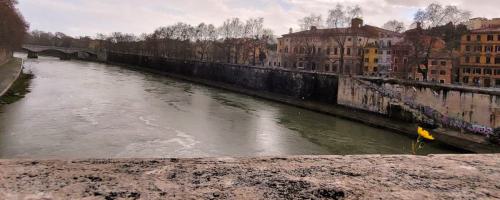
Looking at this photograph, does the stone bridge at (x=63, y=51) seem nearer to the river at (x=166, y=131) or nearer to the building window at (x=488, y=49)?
the river at (x=166, y=131)

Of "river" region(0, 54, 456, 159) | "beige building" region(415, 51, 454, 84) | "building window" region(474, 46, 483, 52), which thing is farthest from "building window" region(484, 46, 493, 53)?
"river" region(0, 54, 456, 159)

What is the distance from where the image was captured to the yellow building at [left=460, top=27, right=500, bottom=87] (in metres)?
53.9

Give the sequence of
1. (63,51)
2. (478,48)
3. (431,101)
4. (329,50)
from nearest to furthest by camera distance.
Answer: (431,101)
(478,48)
(329,50)
(63,51)

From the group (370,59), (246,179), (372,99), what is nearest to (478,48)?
(370,59)

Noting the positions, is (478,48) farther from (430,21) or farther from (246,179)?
(246,179)

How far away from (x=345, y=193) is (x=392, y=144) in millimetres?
19399

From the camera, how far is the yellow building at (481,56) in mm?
53906

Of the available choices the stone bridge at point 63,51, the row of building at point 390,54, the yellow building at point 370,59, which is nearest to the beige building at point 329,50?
the row of building at point 390,54

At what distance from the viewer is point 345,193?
262 centimetres

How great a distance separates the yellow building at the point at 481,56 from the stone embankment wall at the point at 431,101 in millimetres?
28984

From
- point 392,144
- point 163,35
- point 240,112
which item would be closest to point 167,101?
point 240,112

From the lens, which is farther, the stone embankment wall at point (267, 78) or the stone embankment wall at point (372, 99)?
the stone embankment wall at point (267, 78)

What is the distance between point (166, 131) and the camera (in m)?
19.2

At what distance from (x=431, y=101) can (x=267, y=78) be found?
19.2 metres
